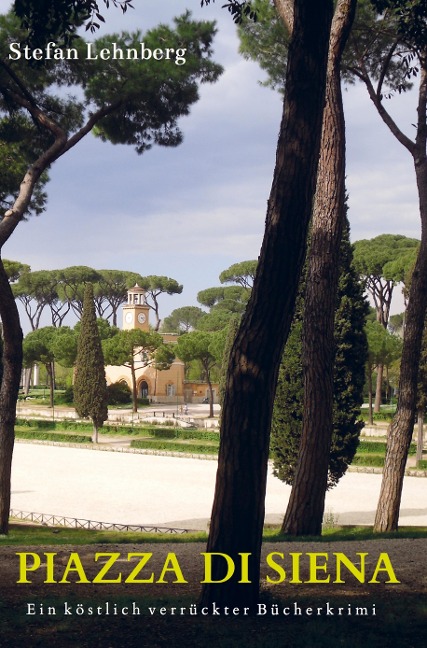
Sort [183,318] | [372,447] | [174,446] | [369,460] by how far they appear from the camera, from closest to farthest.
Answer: [369,460] < [372,447] < [174,446] < [183,318]

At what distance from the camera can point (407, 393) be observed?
1115 centimetres

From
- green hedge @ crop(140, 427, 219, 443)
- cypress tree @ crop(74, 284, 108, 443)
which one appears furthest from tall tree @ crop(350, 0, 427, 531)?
cypress tree @ crop(74, 284, 108, 443)

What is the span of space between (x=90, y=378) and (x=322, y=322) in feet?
81.3

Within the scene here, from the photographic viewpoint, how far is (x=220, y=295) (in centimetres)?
7700

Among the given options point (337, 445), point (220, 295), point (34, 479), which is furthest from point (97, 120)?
point (220, 295)

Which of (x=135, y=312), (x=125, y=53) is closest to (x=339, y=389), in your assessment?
(x=125, y=53)

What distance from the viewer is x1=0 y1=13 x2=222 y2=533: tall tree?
11.6 metres

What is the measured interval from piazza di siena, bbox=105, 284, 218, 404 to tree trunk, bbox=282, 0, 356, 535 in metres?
43.1

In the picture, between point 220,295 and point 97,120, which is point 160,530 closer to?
point 97,120

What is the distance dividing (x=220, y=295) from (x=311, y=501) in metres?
68.2

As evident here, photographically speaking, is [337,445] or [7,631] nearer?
[7,631]

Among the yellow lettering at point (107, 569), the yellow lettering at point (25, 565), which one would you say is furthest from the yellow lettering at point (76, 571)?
the yellow lettering at point (25, 565)

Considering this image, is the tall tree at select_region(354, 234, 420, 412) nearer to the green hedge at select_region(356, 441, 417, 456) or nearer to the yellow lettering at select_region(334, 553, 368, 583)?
the green hedge at select_region(356, 441, 417, 456)

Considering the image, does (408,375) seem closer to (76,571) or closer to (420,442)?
(76,571)
